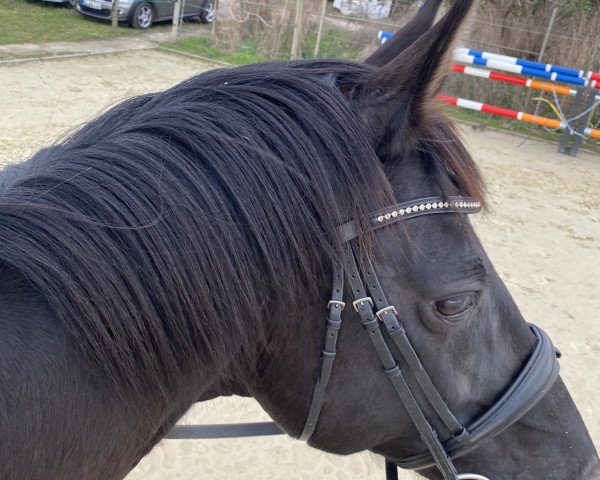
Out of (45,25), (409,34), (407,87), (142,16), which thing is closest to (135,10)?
(142,16)

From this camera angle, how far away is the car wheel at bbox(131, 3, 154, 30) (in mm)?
14781

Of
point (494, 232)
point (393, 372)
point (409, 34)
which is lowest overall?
point (494, 232)

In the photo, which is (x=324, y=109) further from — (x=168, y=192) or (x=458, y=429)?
(x=458, y=429)

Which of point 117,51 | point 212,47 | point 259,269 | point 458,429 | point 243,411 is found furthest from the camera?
point 212,47

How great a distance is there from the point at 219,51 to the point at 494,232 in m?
8.88

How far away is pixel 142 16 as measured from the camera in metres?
15.1

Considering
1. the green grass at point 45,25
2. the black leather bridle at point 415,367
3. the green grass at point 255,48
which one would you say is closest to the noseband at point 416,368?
the black leather bridle at point 415,367

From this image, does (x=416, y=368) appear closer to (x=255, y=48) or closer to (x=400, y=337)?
(x=400, y=337)

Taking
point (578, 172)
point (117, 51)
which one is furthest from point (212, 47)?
point (578, 172)

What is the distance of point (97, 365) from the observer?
105cm

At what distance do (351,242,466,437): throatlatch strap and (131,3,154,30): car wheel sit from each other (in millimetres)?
15322

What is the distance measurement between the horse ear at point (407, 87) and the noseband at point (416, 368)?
0.53 ft

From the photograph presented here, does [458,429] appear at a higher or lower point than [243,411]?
higher

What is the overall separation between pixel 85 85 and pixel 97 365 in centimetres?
878
